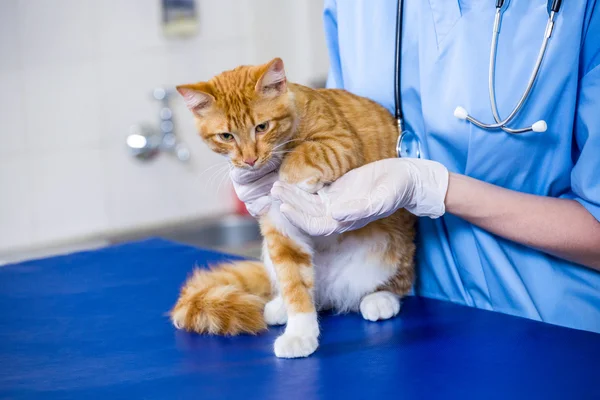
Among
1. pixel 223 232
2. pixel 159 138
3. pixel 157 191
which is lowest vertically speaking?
pixel 223 232

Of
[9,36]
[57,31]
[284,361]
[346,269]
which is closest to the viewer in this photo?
[284,361]

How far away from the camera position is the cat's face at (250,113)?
1381 mm

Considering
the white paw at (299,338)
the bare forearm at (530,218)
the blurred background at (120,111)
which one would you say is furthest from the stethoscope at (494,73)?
the blurred background at (120,111)

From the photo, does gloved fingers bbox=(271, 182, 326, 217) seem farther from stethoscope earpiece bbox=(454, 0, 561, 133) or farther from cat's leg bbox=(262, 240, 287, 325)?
stethoscope earpiece bbox=(454, 0, 561, 133)

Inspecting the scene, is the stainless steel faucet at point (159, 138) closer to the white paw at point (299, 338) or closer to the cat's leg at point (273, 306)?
the cat's leg at point (273, 306)

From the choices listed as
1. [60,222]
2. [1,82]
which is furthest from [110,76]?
[60,222]

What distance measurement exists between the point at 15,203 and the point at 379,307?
194 centimetres

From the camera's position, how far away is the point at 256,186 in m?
1.45

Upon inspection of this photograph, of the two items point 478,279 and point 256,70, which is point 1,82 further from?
point 478,279

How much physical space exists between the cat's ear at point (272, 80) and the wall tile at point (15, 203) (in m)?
1.75

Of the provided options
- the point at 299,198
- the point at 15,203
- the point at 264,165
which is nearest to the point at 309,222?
the point at 299,198

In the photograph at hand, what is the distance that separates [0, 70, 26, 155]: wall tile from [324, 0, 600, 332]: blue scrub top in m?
1.78

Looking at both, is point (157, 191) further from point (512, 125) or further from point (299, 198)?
point (512, 125)

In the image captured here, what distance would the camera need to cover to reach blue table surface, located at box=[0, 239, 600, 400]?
40.9 inches
